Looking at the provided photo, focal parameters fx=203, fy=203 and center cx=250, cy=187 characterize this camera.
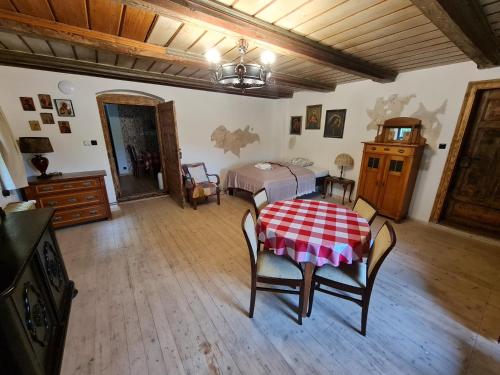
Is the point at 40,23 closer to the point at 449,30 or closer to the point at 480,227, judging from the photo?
the point at 449,30

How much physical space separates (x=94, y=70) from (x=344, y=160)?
14.6 feet

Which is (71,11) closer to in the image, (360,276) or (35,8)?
(35,8)

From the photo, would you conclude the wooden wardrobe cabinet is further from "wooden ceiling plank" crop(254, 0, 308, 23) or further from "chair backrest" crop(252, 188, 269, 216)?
"wooden ceiling plank" crop(254, 0, 308, 23)

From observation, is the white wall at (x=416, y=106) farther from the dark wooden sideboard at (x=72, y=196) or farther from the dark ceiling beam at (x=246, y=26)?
the dark wooden sideboard at (x=72, y=196)

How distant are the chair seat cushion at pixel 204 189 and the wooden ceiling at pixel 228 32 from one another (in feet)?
6.73

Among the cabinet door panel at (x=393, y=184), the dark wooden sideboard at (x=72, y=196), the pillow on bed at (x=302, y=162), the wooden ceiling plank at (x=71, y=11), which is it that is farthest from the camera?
the pillow on bed at (x=302, y=162)

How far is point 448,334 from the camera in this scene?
1535mm

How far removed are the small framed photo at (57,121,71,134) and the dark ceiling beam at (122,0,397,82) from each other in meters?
2.85

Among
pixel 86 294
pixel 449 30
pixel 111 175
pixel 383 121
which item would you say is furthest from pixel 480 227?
pixel 111 175

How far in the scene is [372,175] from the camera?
3.46 meters

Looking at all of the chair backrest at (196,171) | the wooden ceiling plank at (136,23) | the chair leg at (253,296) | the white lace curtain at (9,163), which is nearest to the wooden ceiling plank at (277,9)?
the wooden ceiling plank at (136,23)

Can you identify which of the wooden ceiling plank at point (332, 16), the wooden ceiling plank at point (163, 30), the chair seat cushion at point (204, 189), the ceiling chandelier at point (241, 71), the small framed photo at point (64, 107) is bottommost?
the chair seat cushion at point (204, 189)

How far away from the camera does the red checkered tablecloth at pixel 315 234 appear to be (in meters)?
1.43

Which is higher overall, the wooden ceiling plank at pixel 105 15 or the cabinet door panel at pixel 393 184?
the wooden ceiling plank at pixel 105 15
